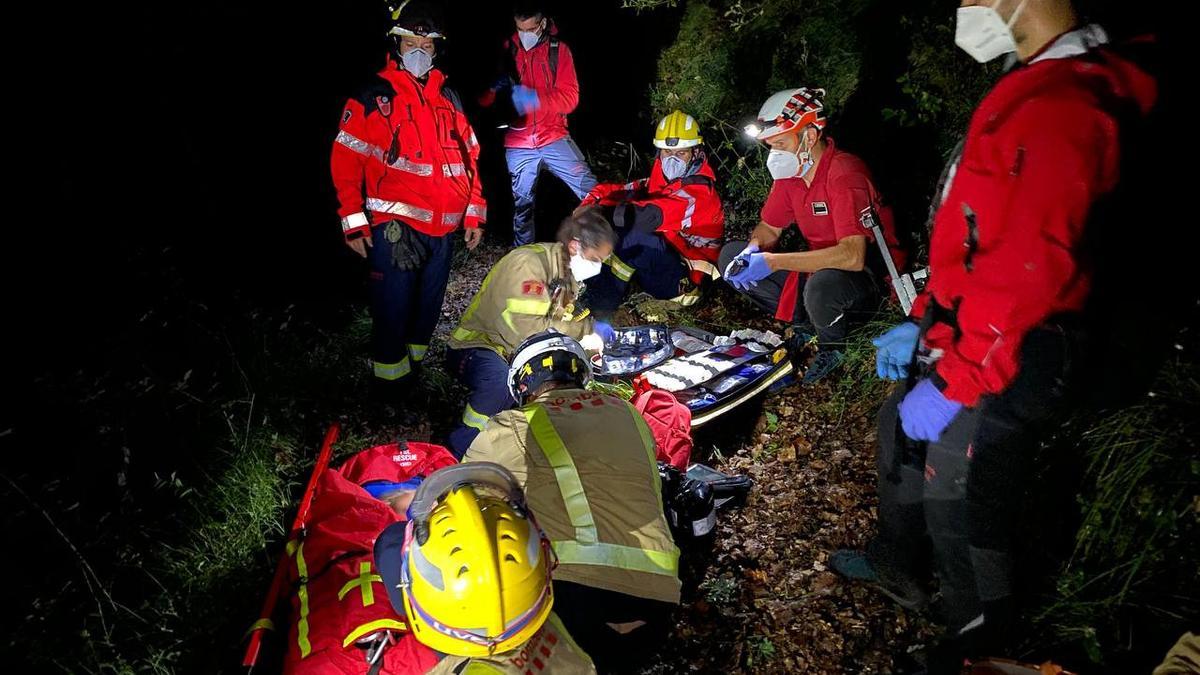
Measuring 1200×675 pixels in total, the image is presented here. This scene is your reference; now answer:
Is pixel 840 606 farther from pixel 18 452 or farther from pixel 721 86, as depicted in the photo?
pixel 721 86

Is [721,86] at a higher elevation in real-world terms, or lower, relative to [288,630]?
higher

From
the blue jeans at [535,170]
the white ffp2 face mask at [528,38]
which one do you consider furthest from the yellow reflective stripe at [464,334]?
the white ffp2 face mask at [528,38]

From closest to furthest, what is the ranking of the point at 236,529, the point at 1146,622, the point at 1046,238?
the point at 1046,238
the point at 1146,622
the point at 236,529

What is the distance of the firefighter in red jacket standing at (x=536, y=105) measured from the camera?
20.8 feet

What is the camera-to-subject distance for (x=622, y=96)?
32.2 feet

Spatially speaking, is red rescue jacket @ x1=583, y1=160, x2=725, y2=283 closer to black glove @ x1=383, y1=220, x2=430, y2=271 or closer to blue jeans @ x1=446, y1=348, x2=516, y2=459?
black glove @ x1=383, y1=220, x2=430, y2=271

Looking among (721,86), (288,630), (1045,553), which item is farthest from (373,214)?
(721,86)

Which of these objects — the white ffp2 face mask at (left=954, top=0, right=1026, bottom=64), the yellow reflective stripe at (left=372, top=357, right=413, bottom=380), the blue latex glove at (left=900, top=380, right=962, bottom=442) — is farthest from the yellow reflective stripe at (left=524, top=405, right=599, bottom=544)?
the yellow reflective stripe at (left=372, top=357, right=413, bottom=380)

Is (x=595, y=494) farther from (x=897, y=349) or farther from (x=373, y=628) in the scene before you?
(x=897, y=349)

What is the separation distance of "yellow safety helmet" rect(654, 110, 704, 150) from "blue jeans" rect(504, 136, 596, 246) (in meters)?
1.08

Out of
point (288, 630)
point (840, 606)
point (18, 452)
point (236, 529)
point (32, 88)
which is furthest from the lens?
point (32, 88)

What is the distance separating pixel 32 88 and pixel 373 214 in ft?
13.5

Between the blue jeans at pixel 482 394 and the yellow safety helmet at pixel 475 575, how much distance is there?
1.91 metres

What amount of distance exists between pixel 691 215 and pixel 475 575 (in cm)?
456
